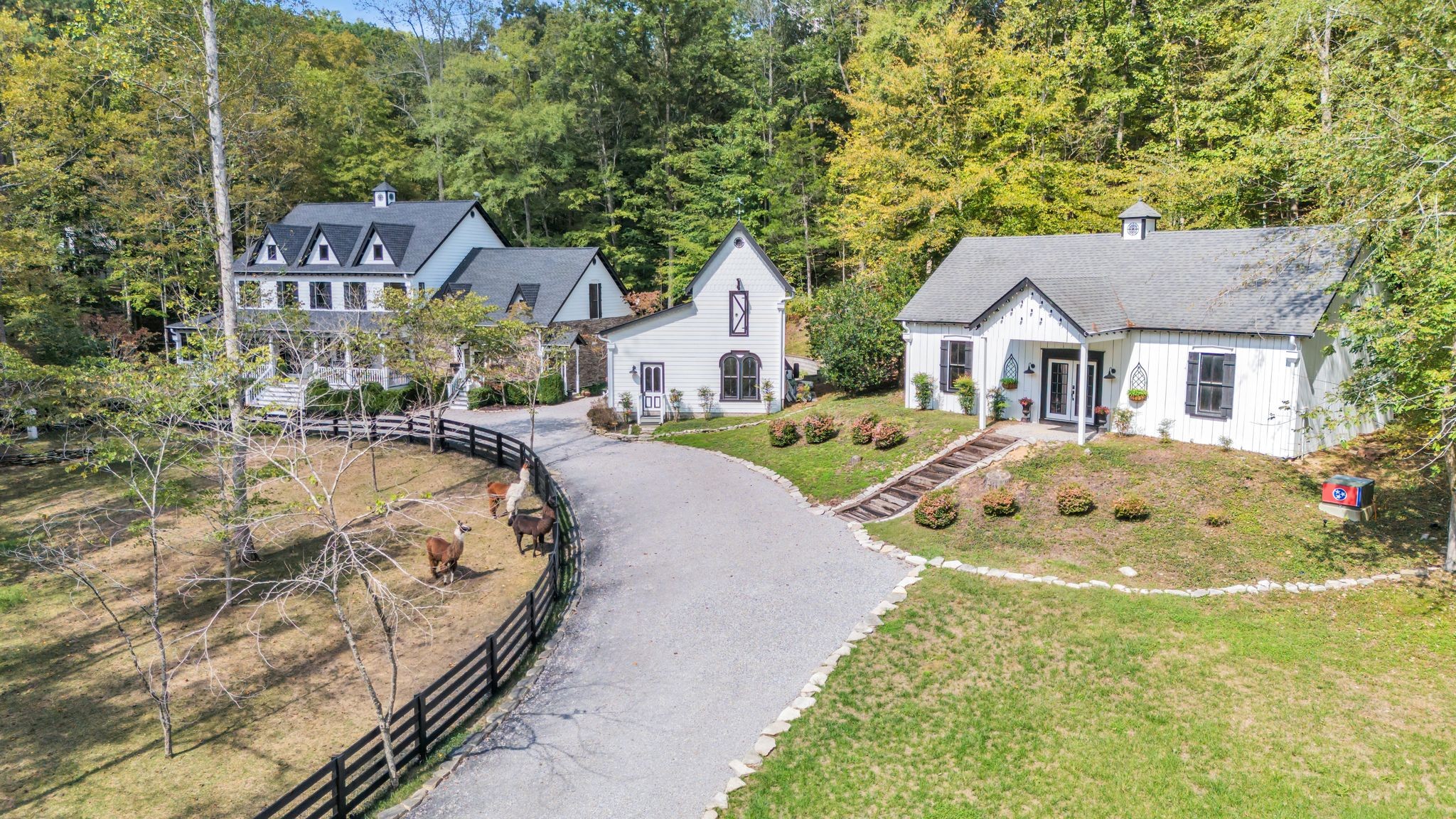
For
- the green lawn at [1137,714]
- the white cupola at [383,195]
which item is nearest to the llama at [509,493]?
the green lawn at [1137,714]

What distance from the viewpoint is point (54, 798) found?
10969mm

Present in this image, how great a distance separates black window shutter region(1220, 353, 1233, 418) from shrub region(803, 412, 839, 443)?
34.5 ft

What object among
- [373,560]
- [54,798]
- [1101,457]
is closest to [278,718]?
[54,798]

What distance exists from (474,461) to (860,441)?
1293cm

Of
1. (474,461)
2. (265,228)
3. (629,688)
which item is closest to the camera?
(629,688)

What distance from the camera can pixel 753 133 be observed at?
46469mm

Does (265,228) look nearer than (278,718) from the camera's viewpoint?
No

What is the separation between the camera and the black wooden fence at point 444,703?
9.55 meters

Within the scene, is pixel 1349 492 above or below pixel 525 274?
below

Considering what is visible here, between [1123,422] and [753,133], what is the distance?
31310mm

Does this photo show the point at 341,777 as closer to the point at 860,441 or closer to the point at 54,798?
the point at 54,798

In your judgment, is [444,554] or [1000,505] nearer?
[444,554]

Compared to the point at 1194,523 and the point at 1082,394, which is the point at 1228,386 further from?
the point at 1194,523

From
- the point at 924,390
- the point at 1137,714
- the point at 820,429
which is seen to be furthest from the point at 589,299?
the point at 1137,714
